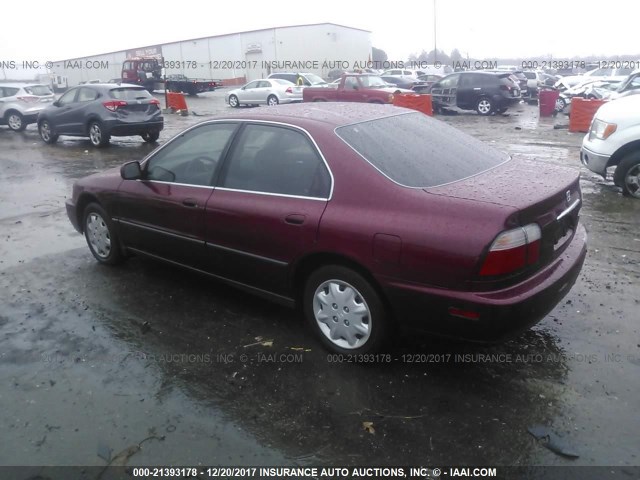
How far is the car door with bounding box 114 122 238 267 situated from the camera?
418 centimetres

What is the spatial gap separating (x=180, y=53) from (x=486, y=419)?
178 ft

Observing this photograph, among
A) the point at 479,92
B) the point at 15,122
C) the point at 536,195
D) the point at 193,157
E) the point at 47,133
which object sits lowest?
the point at 536,195

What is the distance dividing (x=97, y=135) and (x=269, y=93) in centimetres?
1161

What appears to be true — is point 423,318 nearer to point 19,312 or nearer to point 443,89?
point 19,312

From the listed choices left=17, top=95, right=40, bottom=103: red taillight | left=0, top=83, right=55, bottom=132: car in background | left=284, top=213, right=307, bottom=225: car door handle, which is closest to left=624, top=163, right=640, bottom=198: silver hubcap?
left=284, top=213, right=307, bottom=225: car door handle

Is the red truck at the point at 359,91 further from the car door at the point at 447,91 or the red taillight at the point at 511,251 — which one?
the red taillight at the point at 511,251

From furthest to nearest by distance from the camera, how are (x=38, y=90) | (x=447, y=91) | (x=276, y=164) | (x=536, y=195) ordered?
(x=447, y=91) < (x=38, y=90) < (x=276, y=164) < (x=536, y=195)

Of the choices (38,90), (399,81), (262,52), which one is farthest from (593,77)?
(262,52)

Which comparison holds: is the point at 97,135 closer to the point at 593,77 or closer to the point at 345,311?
the point at 345,311

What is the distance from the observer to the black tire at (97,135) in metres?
13.3

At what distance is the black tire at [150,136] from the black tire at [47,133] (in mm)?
2496

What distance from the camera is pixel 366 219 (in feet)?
10.6

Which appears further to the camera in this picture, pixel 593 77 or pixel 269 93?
pixel 593 77

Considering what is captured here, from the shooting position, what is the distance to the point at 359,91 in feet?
61.7
